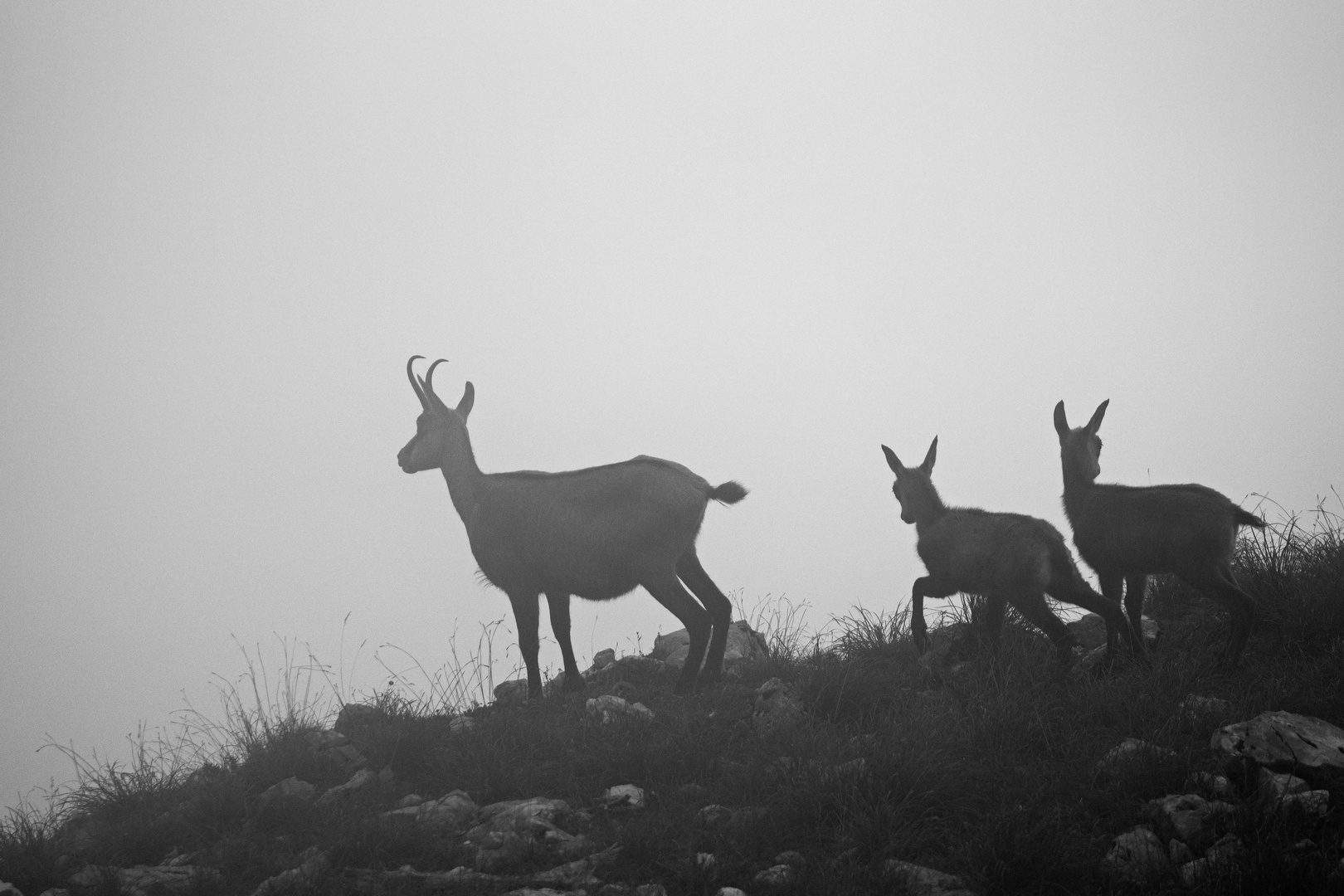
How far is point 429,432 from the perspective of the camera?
1048 centimetres

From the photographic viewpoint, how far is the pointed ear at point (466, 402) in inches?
426

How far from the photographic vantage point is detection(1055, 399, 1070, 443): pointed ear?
8.68 metres

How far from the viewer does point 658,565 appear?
28.0ft

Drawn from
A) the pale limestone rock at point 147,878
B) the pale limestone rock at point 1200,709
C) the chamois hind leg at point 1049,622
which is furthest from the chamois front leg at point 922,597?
the pale limestone rock at point 147,878

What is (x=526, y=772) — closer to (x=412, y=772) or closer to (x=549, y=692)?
(x=412, y=772)

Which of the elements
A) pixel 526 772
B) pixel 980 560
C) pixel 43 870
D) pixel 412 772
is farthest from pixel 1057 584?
pixel 43 870

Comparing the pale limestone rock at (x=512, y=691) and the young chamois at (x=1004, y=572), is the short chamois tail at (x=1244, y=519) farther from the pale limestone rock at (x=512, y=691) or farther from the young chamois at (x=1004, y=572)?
the pale limestone rock at (x=512, y=691)

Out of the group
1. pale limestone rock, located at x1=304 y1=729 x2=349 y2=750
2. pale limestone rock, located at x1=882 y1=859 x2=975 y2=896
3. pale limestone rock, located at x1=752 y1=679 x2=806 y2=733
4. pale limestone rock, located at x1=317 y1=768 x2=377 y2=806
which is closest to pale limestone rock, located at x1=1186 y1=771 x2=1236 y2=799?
pale limestone rock, located at x1=882 y1=859 x2=975 y2=896

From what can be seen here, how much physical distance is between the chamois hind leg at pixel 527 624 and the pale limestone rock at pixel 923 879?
4.58 metres

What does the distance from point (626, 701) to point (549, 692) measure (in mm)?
1350

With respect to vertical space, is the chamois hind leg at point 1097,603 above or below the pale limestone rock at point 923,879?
above

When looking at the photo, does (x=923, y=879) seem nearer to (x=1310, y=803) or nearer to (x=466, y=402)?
(x=1310, y=803)

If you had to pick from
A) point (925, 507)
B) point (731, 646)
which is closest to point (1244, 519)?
point (925, 507)

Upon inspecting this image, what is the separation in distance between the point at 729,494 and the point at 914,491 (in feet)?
5.23
